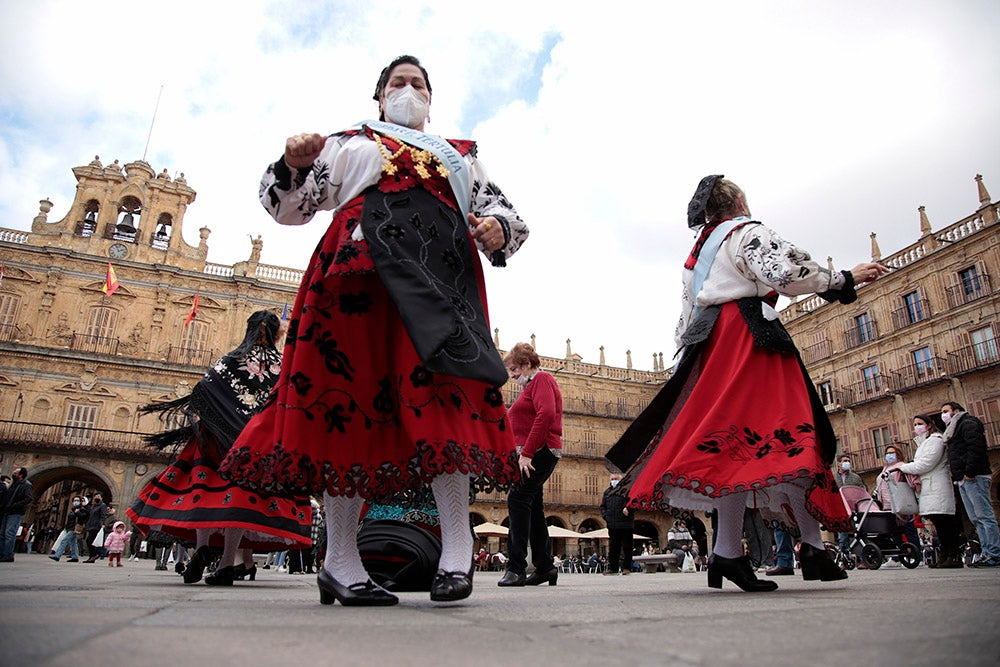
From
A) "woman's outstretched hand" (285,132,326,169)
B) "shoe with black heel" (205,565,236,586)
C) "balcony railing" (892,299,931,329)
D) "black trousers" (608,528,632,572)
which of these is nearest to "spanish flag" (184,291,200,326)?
"black trousers" (608,528,632,572)

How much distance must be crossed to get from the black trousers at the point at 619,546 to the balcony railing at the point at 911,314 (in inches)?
837

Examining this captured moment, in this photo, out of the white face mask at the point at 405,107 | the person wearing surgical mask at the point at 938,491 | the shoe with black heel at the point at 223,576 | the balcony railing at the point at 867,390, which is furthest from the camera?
the balcony railing at the point at 867,390

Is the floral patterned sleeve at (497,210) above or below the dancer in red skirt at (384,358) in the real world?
above

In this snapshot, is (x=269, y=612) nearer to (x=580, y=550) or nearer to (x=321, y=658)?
(x=321, y=658)

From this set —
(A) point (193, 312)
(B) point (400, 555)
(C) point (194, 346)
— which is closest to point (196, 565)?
(B) point (400, 555)

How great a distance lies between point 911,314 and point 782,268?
2748cm

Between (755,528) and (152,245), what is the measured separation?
28.3 metres

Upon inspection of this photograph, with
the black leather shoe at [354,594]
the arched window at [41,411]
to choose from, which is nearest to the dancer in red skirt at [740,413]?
the black leather shoe at [354,594]

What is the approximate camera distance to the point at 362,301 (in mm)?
2289

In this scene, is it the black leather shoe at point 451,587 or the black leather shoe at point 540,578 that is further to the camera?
the black leather shoe at point 540,578

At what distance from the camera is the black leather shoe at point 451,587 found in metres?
1.90

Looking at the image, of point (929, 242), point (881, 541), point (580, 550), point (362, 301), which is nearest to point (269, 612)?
point (362, 301)

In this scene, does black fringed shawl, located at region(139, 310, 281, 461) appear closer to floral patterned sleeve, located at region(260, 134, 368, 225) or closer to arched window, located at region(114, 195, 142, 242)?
floral patterned sleeve, located at region(260, 134, 368, 225)

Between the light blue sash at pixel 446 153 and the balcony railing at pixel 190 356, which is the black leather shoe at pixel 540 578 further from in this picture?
the balcony railing at pixel 190 356
